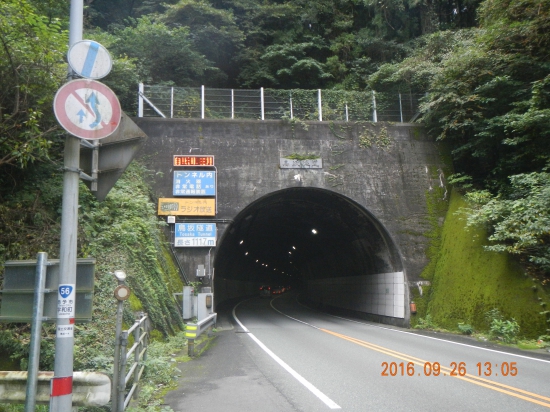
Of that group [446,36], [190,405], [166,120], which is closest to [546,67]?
[446,36]

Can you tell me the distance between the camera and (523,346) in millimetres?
11055

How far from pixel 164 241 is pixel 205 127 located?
5248mm

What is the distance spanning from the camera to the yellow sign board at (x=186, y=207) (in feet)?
57.7

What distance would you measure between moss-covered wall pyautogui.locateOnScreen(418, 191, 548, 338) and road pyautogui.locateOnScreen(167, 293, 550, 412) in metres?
2.06

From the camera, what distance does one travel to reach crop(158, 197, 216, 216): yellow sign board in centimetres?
1760

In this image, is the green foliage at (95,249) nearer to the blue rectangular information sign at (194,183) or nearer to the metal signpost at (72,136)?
the metal signpost at (72,136)

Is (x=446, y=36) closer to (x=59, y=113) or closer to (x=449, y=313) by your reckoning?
(x=449, y=313)

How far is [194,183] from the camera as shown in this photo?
59.0ft

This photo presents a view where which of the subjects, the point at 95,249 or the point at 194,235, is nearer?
the point at 95,249

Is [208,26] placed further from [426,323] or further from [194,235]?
[426,323]

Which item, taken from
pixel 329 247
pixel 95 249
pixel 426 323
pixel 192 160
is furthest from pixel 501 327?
pixel 329 247

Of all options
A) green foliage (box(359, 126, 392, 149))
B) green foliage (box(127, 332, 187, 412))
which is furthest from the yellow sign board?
green foliage (box(127, 332, 187, 412))

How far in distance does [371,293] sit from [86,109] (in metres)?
20.0

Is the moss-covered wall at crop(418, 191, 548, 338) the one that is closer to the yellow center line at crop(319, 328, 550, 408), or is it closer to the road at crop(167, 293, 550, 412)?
the road at crop(167, 293, 550, 412)
